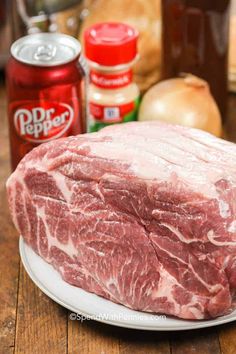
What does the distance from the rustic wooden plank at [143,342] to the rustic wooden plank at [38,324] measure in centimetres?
11

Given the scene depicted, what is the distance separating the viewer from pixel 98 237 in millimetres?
1575

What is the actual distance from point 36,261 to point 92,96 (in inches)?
24.1

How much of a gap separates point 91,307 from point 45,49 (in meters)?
0.66

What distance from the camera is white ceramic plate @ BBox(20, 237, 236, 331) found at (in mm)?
1509

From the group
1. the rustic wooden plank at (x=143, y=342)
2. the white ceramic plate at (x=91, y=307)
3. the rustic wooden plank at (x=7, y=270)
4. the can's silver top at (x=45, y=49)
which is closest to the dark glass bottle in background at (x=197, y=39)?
the can's silver top at (x=45, y=49)

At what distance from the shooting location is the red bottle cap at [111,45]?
2070 mm

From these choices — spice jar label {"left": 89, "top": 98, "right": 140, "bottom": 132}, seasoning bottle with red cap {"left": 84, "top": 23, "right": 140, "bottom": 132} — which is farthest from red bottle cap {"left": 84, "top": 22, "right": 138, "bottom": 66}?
spice jar label {"left": 89, "top": 98, "right": 140, "bottom": 132}

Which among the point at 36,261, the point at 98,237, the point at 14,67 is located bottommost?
the point at 36,261

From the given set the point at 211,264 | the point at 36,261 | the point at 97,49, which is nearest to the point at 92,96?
the point at 97,49

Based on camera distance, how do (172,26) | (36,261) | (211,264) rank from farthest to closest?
(172,26) < (36,261) < (211,264)

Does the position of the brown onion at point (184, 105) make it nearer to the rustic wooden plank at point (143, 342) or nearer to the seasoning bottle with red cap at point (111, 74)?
the seasoning bottle with red cap at point (111, 74)

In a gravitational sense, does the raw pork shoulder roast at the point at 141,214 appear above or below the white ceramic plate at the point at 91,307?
above

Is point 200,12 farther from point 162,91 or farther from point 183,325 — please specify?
point 183,325

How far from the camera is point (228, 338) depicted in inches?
62.0
